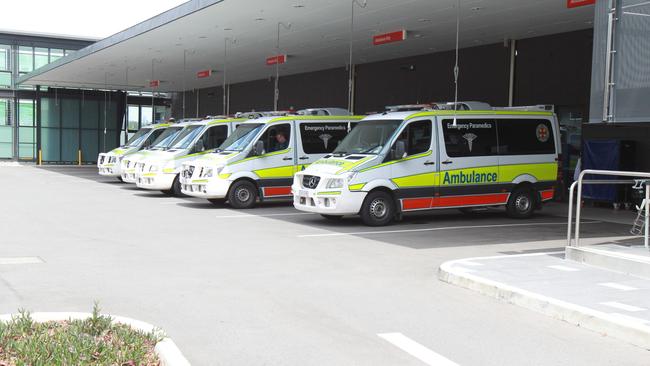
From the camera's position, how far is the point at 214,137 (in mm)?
20625

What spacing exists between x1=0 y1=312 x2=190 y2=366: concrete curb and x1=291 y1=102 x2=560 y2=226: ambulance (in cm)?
834

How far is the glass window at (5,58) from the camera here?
4284 centimetres

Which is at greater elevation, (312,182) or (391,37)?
(391,37)

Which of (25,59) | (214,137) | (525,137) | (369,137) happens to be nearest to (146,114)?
(25,59)

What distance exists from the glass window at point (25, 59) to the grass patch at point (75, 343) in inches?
1632

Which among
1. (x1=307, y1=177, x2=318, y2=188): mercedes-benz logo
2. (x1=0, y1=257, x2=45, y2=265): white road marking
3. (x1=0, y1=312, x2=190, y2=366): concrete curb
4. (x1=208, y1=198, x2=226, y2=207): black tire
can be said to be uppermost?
(x1=307, y1=177, x2=318, y2=188): mercedes-benz logo

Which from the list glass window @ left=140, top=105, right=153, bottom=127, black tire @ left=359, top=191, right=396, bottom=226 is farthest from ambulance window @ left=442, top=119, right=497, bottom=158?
glass window @ left=140, top=105, right=153, bottom=127

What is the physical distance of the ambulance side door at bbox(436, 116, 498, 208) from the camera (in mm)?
14961

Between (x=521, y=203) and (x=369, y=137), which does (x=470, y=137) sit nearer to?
(x=521, y=203)

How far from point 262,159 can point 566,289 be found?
10.7 metres

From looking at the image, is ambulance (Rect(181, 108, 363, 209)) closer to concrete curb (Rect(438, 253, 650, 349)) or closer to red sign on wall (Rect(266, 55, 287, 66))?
red sign on wall (Rect(266, 55, 287, 66))

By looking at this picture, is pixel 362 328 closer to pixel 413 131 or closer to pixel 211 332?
pixel 211 332

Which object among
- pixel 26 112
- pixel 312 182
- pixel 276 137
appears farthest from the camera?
pixel 26 112

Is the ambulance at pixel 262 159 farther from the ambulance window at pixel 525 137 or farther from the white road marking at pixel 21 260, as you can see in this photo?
the white road marking at pixel 21 260
